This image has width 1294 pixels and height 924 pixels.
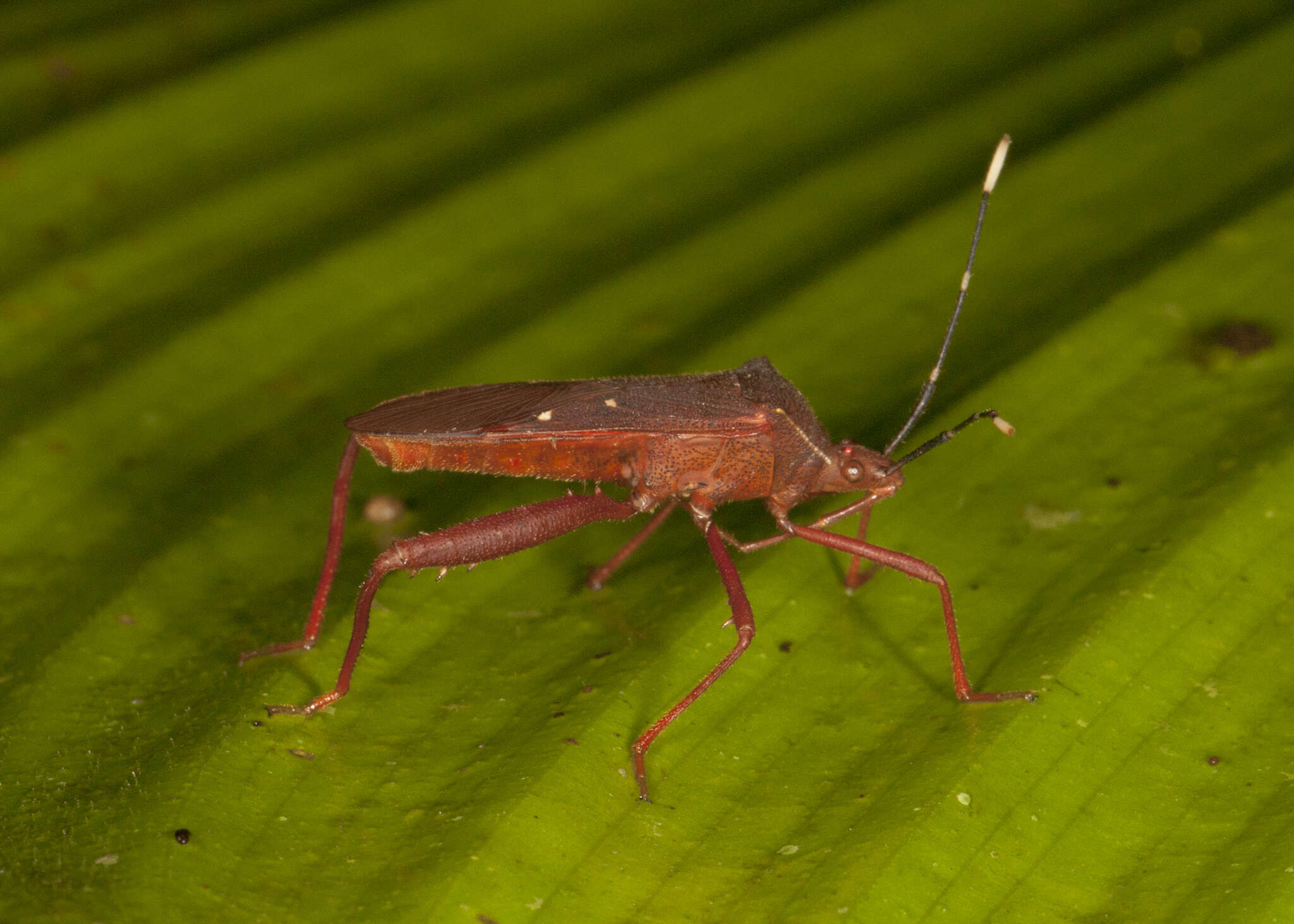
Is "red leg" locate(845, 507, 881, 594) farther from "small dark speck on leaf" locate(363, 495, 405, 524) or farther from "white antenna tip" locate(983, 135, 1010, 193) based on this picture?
"small dark speck on leaf" locate(363, 495, 405, 524)

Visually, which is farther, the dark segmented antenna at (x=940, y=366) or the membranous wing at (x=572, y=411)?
the membranous wing at (x=572, y=411)

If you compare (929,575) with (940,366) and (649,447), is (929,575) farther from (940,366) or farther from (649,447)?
(649,447)

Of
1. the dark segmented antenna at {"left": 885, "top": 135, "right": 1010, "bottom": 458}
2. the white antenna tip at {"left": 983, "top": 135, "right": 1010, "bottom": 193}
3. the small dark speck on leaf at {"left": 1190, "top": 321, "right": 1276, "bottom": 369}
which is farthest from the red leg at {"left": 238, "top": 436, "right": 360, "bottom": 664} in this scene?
the small dark speck on leaf at {"left": 1190, "top": 321, "right": 1276, "bottom": 369}

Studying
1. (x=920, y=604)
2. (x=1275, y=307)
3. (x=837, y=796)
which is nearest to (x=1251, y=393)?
(x=1275, y=307)

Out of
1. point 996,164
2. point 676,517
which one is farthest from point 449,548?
point 996,164

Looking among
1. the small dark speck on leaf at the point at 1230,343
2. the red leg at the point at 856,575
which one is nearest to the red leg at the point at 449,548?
the red leg at the point at 856,575

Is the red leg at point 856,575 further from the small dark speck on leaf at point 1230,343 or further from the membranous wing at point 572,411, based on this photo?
the small dark speck on leaf at point 1230,343

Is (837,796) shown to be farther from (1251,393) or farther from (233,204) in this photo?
(233,204)
